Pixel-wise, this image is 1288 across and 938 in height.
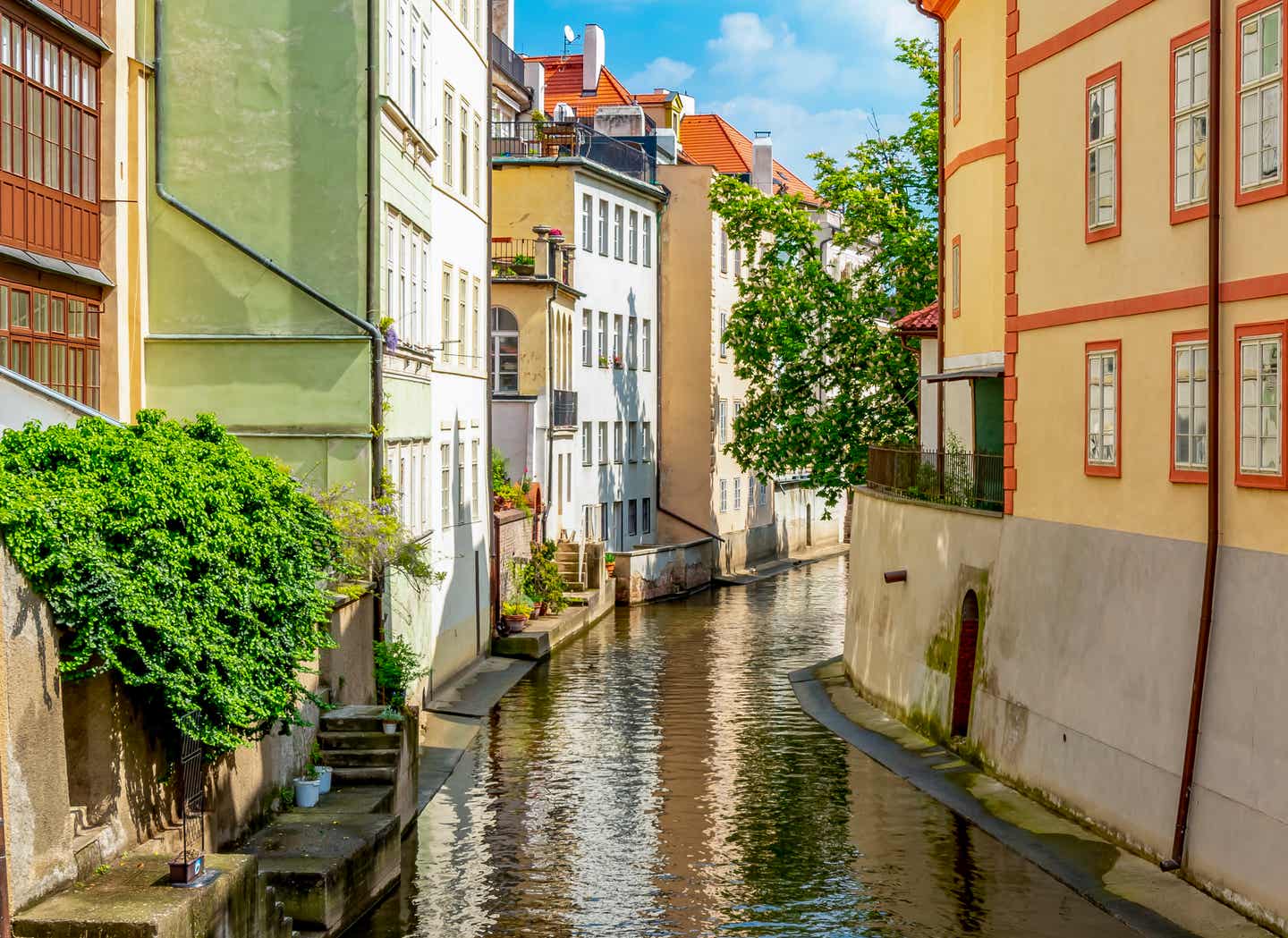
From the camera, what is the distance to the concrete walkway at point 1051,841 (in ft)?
55.7

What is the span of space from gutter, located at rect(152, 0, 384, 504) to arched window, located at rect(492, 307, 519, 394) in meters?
23.4

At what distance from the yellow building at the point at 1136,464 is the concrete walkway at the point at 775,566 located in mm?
30847

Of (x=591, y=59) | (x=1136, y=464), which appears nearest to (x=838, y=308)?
(x=591, y=59)

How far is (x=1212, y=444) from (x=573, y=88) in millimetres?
55396

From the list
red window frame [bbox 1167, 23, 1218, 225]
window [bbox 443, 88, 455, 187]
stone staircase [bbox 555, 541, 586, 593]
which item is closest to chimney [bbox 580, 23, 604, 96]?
stone staircase [bbox 555, 541, 586, 593]

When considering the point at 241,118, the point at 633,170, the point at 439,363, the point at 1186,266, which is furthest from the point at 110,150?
the point at 633,170

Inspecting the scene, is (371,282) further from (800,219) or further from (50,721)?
(800,219)

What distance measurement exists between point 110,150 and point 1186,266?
45.1 feet

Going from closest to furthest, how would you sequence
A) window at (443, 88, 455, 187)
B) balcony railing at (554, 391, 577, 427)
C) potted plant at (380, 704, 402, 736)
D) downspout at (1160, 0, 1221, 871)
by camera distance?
1. downspout at (1160, 0, 1221, 871)
2. potted plant at (380, 704, 402, 736)
3. window at (443, 88, 455, 187)
4. balcony railing at (554, 391, 577, 427)

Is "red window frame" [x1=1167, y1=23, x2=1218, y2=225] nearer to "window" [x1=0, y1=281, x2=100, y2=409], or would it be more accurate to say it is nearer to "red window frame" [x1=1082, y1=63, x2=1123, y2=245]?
"red window frame" [x1=1082, y1=63, x2=1123, y2=245]

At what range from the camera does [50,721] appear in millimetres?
12750

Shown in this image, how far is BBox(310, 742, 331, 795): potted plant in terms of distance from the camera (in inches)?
757

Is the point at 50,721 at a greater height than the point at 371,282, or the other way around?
the point at 371,282

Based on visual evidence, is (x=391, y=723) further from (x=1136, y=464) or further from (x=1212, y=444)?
(x=1212, y=444)
